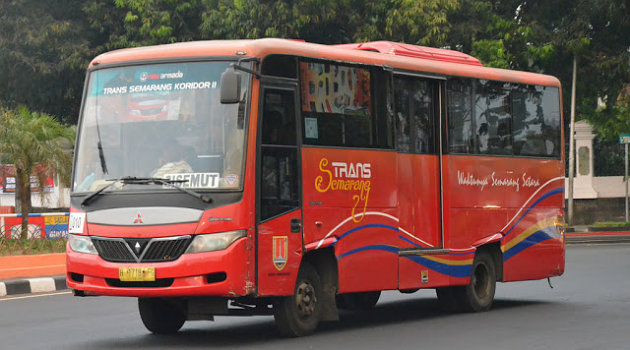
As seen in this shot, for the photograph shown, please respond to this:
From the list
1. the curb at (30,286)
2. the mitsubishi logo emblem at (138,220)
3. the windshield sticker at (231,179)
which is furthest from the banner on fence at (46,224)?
the windshield sticker at (231,179)

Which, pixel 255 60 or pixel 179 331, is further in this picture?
pixel 179 331

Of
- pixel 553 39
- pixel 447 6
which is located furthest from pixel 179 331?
pixel 553 39

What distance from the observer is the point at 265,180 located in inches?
435

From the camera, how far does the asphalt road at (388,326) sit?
35.9 feet

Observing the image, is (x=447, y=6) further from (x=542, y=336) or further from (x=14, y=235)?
(x=542, y=336)

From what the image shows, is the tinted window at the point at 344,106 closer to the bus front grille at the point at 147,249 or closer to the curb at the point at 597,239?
the bus front grille at the point at 147,249

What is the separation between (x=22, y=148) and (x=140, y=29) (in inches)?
472

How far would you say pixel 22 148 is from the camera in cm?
2519

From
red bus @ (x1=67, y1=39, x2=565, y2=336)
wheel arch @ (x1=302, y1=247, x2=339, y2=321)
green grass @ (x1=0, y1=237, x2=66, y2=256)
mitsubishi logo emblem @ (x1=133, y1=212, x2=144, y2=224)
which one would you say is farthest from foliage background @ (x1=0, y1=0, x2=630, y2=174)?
mitsubishi logo emblem @ (x1=133, y1=212, x2=144, y2=224)

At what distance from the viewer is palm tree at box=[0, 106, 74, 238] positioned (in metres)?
25.2

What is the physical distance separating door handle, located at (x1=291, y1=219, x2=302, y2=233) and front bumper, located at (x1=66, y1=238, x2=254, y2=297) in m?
0.77

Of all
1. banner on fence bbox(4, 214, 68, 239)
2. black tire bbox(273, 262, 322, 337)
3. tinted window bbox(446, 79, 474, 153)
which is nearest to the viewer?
black tire bbox(273, 262, 322, 337)

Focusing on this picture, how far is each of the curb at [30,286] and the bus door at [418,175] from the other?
715 centimetres

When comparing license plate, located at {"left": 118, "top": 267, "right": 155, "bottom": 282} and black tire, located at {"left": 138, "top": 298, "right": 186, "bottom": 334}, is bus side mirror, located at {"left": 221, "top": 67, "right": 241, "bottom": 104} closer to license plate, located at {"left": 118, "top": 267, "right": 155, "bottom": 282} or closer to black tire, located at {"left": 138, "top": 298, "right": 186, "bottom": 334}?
license plate, located at {"left": 118, "top": 267, "right": 155, "bottom": 282}
